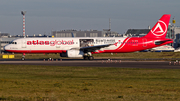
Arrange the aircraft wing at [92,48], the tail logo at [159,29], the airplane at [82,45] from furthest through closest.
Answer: the tail logo at [159,29] < the airplane at [82,45] < the aircraft wing at [92,48]

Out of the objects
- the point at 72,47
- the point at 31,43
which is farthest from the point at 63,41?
the point at 31,43

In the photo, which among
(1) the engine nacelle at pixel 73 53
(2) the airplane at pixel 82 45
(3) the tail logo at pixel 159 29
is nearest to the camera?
(1) the engine nacelle at pixel 73 53

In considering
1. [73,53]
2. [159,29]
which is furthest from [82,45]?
[159,29]

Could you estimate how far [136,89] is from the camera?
17.4 metres

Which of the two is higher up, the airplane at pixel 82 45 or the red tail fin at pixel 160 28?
the red tail fin at pixel 160 28

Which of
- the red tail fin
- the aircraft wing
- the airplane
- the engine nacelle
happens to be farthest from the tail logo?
the engine nacelle

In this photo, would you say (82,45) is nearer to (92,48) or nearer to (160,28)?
(92,48)

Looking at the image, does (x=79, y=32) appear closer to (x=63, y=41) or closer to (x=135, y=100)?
(x=63, y=41)

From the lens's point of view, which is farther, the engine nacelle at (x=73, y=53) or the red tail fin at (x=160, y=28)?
the red tail fin at (x=160, y=28)

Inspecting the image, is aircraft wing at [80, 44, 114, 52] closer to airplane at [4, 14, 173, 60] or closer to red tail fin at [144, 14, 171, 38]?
airplane at [4, 14, 173, 60]

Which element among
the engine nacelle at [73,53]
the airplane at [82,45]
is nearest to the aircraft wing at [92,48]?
the airplane at [82,45]

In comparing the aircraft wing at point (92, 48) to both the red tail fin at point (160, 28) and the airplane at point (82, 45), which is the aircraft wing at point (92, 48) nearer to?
the airplane at point (82, 45)

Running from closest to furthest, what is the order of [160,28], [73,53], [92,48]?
1. [73,53]
2. [92,48]
3. [160,28]

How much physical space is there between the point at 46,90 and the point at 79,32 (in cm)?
15576
